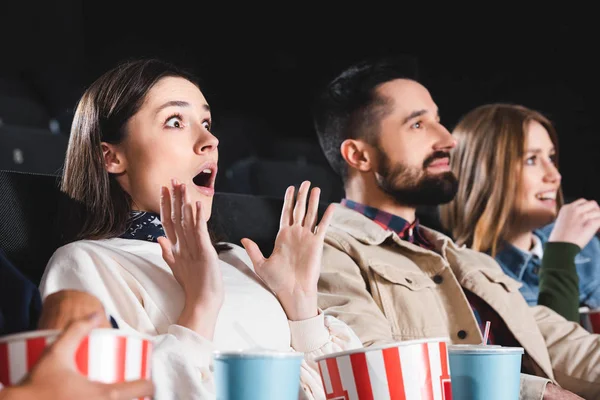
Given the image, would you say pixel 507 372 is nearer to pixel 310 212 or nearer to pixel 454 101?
pixel 310 212

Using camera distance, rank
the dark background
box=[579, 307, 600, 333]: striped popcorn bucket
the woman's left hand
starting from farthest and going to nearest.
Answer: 1. the dark background
2. box=[579, 307, 600, 333]: striped popcorn bucket
3. the woman's left hand

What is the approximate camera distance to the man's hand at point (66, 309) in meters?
0.72

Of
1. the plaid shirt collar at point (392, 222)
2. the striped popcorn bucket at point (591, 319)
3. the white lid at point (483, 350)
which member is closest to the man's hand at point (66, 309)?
the white lid at point (483, 350)

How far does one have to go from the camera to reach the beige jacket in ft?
4.92

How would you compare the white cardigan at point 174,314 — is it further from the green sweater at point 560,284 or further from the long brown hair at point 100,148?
the green sweater at point 560,284

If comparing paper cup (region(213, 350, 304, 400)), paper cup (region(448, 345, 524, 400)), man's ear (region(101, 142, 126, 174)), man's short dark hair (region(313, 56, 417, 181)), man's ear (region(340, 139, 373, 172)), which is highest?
man's short dark hair (region(313, 56, 417, 181))

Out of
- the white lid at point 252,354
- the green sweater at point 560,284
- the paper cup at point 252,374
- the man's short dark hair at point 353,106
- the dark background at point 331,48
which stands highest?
the dark background at point 331,48

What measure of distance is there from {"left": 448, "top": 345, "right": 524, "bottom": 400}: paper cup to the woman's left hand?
32cm

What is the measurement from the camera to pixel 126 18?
3.41m

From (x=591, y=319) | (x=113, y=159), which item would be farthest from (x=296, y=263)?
(x=591, y=319)

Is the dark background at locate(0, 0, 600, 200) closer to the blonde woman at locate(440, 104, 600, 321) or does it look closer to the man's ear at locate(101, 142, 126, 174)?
the blonde woman at locate(440, 104, 600, 321)

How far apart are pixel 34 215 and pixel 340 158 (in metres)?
0.81

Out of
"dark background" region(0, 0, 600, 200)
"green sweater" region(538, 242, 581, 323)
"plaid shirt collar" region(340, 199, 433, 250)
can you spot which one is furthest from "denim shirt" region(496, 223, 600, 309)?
"dark background" region(0, 0, 600, 200)

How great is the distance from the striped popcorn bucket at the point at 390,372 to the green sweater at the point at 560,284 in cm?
104
